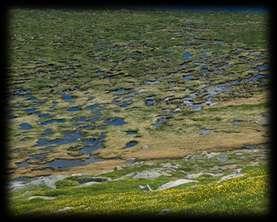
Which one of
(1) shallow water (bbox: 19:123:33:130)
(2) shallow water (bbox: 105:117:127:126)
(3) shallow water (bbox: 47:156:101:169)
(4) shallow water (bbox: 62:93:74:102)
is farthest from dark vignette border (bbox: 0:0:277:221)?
(4) shallow water (bbox: 62:93:74:102)

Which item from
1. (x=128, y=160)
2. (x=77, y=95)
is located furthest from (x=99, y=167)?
(x=77, y=95)

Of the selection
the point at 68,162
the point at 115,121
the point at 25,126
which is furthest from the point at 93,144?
the point at 25,126

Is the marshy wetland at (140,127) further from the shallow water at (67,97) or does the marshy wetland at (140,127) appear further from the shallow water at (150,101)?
the shallow water at (67,97)

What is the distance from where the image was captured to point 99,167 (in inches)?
3113

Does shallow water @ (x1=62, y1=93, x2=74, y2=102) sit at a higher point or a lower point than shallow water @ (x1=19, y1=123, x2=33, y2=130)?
lower

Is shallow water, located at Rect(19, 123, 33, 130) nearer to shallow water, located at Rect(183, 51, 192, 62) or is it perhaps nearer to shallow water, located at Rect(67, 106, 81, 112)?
shallow water, located at Rect(67, 106, 81, 112)

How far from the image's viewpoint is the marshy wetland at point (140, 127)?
39.2m

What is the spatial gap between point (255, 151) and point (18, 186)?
1307 inches

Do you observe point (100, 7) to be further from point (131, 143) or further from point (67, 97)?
point (67, 97)

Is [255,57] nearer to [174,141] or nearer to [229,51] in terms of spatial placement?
[229,51]

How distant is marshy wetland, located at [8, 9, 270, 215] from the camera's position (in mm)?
39156

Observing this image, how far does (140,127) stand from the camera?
101 m

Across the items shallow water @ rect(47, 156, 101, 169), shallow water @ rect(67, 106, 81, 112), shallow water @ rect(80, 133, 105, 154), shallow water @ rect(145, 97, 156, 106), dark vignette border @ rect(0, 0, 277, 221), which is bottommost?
shallow water @ rect(145, 97, 156, 106)

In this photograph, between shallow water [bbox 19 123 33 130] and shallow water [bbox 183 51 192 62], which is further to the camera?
shallow water [bbox 183 51 192 62]
